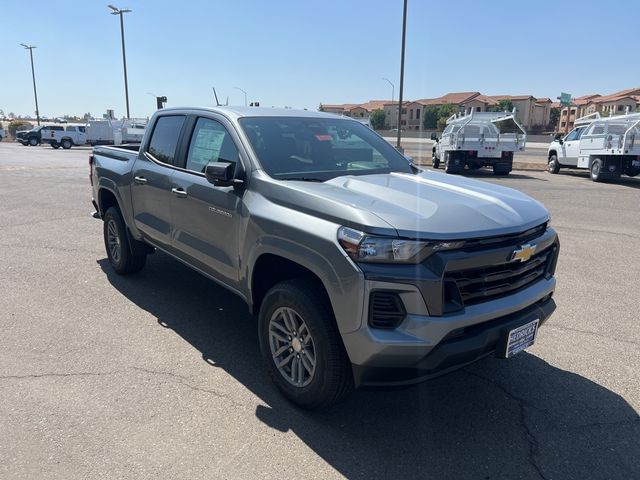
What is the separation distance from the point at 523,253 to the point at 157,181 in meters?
3.27

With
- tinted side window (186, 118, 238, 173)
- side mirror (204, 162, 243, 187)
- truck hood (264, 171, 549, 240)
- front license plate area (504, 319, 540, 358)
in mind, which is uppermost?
tinted side window (186, 118, 238, 173)

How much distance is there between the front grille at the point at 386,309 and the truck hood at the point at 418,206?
33cm

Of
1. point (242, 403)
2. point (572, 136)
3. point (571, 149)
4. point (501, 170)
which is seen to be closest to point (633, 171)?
point (571, 149)

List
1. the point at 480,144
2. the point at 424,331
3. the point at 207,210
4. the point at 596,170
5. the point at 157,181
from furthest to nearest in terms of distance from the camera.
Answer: the point at 480,144
the point at 596,170
the point at 157,181
the point at 207,210
the point at 424,331

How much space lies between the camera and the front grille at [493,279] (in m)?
2.75

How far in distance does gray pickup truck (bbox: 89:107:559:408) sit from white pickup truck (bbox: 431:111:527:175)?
50.9 feet

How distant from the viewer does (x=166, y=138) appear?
484cm

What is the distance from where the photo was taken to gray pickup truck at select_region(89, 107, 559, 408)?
8.63 ft

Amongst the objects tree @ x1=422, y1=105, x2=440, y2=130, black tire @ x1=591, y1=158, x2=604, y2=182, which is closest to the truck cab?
black tire @ x1=591, y1=158, x2=604, y2=182

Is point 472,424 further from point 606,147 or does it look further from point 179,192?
point 606,147

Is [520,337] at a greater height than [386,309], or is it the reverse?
[386,309]

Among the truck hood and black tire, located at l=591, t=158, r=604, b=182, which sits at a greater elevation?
the truck hood

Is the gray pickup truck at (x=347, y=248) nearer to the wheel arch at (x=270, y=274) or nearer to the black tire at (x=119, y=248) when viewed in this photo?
the wheel arch at (x=270, y=274)

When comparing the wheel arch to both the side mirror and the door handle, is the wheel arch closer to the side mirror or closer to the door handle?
the side mirror
